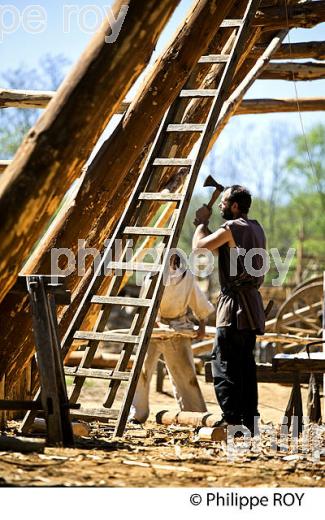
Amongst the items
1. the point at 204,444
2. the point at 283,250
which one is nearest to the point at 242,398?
the point at 204,444

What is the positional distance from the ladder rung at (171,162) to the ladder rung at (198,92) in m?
0.61

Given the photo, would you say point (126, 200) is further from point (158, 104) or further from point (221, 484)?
point (221, 484)

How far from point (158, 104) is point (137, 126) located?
0.90 feet

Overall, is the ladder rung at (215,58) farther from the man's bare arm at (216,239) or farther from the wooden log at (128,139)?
the man's bare arm at (216,239)

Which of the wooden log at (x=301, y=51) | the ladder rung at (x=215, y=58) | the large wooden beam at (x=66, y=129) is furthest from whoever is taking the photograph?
the wooden log at (x=301, y=51)

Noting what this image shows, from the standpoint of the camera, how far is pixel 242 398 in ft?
24.1

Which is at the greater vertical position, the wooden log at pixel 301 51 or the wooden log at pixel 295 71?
the wooden log at pixel 295 71

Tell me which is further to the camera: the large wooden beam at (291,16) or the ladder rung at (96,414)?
the large wooden beam at (291,16)

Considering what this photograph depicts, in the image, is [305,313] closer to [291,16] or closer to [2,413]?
[291,16]

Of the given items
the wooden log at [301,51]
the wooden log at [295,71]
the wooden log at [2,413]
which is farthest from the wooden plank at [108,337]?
the wooden log at [295,71]

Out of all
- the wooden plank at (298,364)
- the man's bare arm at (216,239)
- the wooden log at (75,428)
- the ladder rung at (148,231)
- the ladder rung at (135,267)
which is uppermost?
the ladder rung at (148,231)

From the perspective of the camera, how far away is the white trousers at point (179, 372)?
392 inches

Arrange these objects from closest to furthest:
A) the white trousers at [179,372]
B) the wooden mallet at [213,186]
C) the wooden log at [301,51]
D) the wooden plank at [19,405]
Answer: the wooden plank at [19,405] → the wooden mallet at [213,186] → the white trousers at [179,372] → the wooden log at [301,51]

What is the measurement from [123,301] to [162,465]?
6.60 ft
